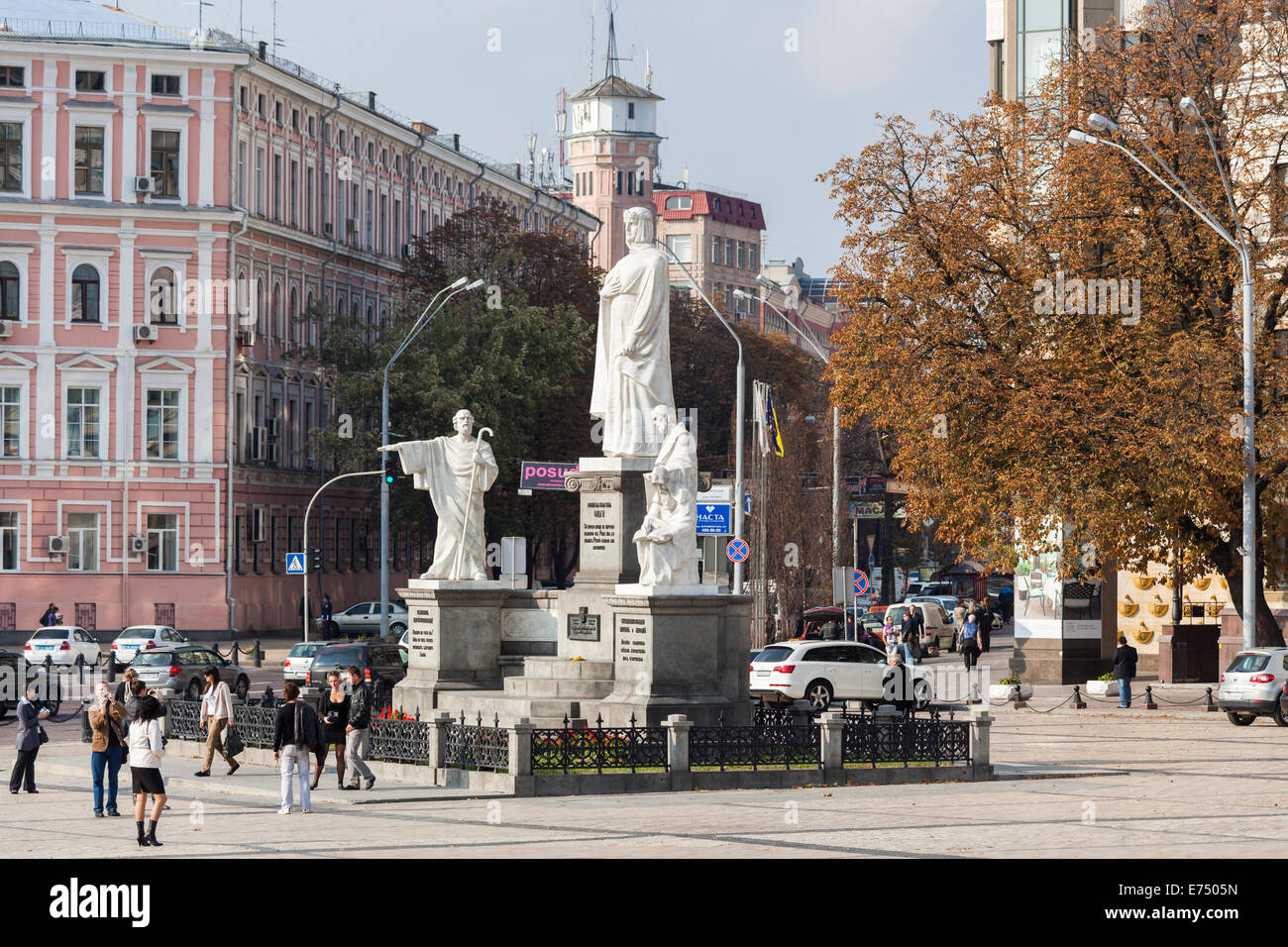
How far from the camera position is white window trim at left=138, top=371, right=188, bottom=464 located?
6700cm

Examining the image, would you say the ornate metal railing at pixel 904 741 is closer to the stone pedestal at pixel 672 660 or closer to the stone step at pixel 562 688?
the stone pedestal at pixel 672 660

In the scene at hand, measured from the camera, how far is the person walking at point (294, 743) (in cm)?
2173

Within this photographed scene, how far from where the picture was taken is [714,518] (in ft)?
139

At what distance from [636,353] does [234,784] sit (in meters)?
6.95

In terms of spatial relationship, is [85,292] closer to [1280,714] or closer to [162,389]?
[162,389]

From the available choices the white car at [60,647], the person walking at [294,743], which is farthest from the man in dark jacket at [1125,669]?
the white car at [60,647]

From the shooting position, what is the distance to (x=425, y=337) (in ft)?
228

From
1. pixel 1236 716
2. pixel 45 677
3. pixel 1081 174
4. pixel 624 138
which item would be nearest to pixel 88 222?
pixel 45 677

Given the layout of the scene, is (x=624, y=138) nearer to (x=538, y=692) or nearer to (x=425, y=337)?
(x=425, y=337)

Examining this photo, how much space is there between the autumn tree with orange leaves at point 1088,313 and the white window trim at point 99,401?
103ft

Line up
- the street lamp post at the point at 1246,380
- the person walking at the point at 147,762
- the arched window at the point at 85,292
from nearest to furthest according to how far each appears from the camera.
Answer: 1. the person walking at the point at 147,762
2. the street lamp post at the point at 1246,380
3. the arched window at the point at 85,292

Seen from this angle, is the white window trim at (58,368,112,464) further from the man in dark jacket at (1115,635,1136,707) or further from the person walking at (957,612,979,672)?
the man in dark jacket at (1115,635,1136,707)

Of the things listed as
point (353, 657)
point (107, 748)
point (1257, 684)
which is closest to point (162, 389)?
point (353, 657)

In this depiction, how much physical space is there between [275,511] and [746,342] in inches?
1155
